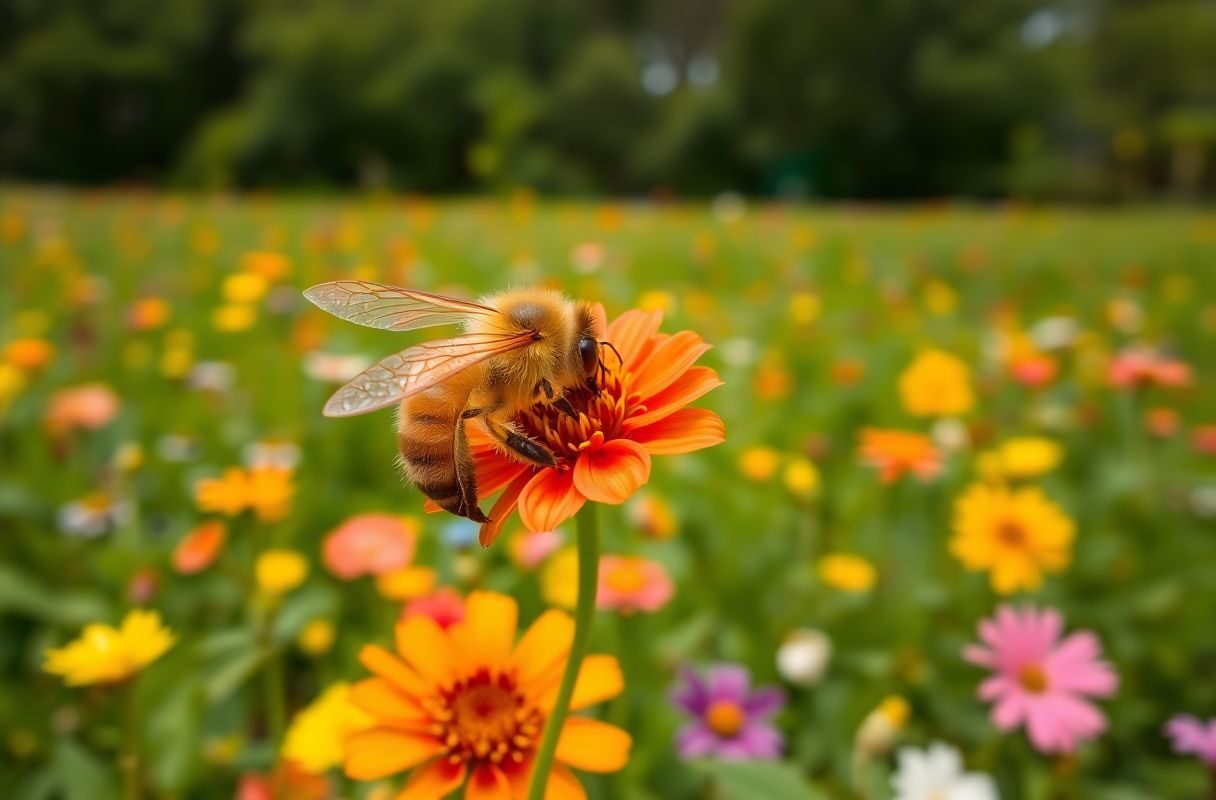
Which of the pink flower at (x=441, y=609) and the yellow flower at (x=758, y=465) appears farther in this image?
the yellow flower at (x=758, y=465)

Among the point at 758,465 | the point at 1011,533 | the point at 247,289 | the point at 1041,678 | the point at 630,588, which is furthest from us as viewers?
the point at 247,289

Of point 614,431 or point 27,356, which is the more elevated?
point 614,431

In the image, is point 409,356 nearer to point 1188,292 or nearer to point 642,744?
point 642,744

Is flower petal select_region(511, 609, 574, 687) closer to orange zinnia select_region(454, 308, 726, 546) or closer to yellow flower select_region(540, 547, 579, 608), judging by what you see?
orange zinnia select_region(454, 308, 726, 546)

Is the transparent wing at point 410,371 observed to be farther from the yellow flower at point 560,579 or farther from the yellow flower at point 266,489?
the yellow flower at point 560,579

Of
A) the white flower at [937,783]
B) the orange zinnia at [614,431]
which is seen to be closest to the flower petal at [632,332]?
the orange zinnia at [614,431]

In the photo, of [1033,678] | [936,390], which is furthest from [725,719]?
[936,390]

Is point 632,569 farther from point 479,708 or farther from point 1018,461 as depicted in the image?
point 1018,461
